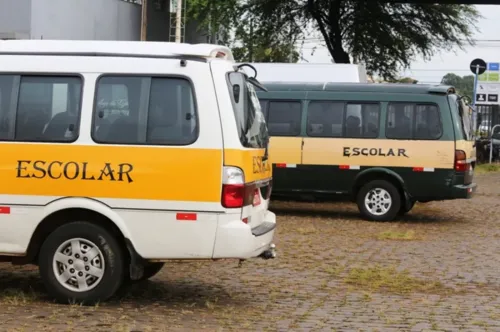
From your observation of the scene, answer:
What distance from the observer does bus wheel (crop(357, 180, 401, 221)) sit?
18312 millimetres

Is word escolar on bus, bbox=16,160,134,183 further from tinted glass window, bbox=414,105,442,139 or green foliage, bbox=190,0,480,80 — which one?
green foliage, bbox=190,0,480,80

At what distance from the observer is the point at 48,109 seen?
29.5ft

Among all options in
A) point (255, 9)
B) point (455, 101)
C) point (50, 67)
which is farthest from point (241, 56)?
point (50, 67)

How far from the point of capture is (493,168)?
37281mm

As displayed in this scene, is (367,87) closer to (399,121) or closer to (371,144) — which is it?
(399,121)

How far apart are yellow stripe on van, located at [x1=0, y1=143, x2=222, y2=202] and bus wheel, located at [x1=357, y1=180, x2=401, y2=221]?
10103mm

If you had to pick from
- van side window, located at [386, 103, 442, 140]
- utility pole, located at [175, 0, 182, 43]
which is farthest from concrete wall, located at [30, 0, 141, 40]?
van side window, located at [386, 103, 442, 140]

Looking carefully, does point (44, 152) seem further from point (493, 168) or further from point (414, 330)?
point (493, 168)

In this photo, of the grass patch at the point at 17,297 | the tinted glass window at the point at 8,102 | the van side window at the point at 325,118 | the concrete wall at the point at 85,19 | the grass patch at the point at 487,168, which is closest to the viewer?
the tinted glass window at the point at 8,102

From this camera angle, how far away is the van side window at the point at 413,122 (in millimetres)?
17797

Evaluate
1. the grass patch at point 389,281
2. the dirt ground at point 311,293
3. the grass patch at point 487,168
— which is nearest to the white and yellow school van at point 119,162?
the dirt ground at point 311,293

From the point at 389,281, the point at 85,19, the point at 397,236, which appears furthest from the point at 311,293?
the point at 85,19

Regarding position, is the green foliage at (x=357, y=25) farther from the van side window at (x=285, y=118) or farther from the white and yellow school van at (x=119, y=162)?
the white and yellow school van at (x=119, y=162)

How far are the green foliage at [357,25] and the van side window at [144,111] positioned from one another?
3314 cm
